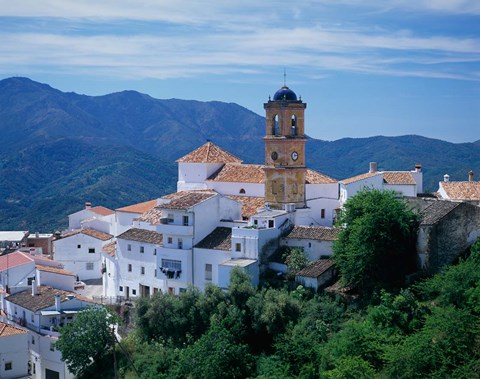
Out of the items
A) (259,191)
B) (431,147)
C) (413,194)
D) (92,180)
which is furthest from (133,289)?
(431,147)

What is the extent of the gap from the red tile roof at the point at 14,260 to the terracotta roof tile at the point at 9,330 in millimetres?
7907

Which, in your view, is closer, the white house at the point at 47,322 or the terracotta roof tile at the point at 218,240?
the terracotta roof tile at the point at 218,240

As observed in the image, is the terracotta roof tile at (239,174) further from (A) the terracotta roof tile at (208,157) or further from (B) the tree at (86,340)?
(B) the tree at (86,340)

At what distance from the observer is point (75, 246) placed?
180 ft

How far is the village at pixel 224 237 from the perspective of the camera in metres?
36.1

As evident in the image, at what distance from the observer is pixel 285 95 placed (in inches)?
1670

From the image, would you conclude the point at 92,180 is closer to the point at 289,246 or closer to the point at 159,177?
the point at 159,177

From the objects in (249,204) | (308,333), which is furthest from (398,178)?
(308,333)

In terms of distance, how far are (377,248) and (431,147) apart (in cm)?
15618

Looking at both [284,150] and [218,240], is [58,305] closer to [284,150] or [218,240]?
[218,240]

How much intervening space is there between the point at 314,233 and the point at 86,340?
13.6 meters

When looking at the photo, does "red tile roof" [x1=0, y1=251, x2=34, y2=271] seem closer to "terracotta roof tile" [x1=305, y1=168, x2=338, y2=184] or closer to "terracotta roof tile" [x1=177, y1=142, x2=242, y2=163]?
"terracotta roof tile" [x1=177, y1=142, x2=242, y2=163]

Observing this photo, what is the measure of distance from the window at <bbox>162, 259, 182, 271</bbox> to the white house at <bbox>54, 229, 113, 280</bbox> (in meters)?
14.9

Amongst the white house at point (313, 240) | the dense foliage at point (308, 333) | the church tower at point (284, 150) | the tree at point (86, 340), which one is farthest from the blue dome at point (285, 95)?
the tree at point (86, 340)
